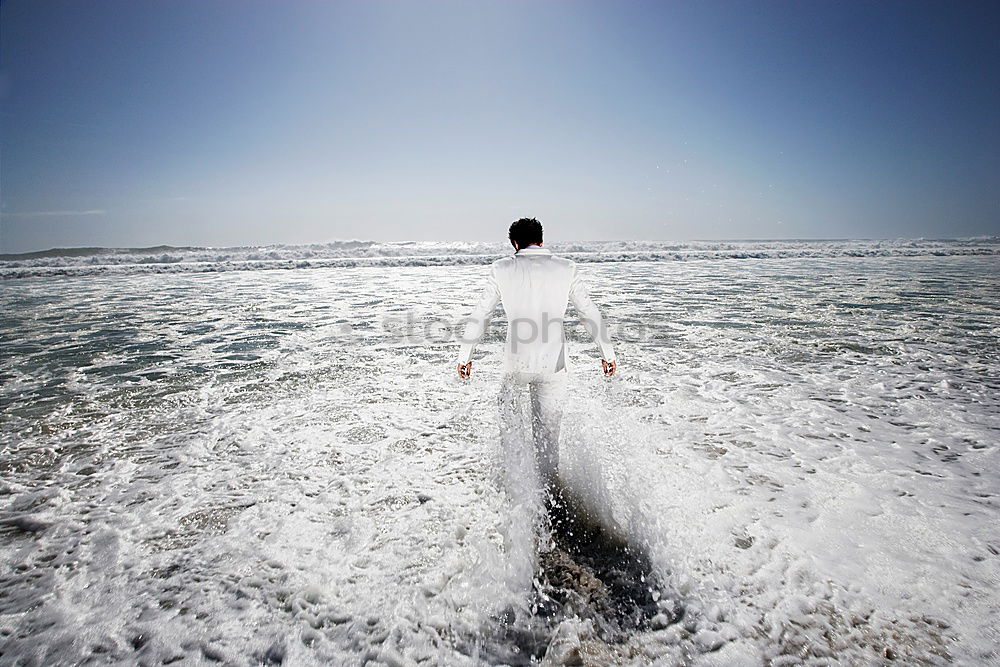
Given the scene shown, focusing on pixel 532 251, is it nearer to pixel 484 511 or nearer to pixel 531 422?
pixel 531 422

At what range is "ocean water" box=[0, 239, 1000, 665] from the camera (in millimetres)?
2121

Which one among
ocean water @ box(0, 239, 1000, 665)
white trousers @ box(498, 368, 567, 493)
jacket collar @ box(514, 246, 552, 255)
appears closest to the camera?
ocean water @ box(0, 239, 1000, 665)

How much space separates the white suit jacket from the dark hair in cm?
6

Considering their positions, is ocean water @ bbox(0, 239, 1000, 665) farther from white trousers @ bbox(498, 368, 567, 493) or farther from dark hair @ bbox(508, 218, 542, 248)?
dark hair @ bbox(508, 218, 542, 248)

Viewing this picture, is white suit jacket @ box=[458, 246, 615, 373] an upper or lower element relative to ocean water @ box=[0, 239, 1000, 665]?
upper

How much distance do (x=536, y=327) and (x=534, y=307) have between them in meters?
0.16

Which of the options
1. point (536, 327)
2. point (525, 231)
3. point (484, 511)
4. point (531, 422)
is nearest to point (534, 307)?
point (536, 327)

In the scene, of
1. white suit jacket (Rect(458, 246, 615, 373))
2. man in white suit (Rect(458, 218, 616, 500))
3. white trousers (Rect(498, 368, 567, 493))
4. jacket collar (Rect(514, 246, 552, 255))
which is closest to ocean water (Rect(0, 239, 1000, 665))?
white trousers (Rect(498, 368, 567, 493))

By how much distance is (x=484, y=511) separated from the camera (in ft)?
9.96

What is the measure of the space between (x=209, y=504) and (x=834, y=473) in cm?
458

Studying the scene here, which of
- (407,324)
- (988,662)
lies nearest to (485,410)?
(988,662)

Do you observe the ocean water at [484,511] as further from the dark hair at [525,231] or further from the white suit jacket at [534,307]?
the dark hair at [525,231]

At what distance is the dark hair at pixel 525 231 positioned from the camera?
312 cm

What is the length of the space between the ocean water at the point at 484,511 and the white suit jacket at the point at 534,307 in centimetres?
91
